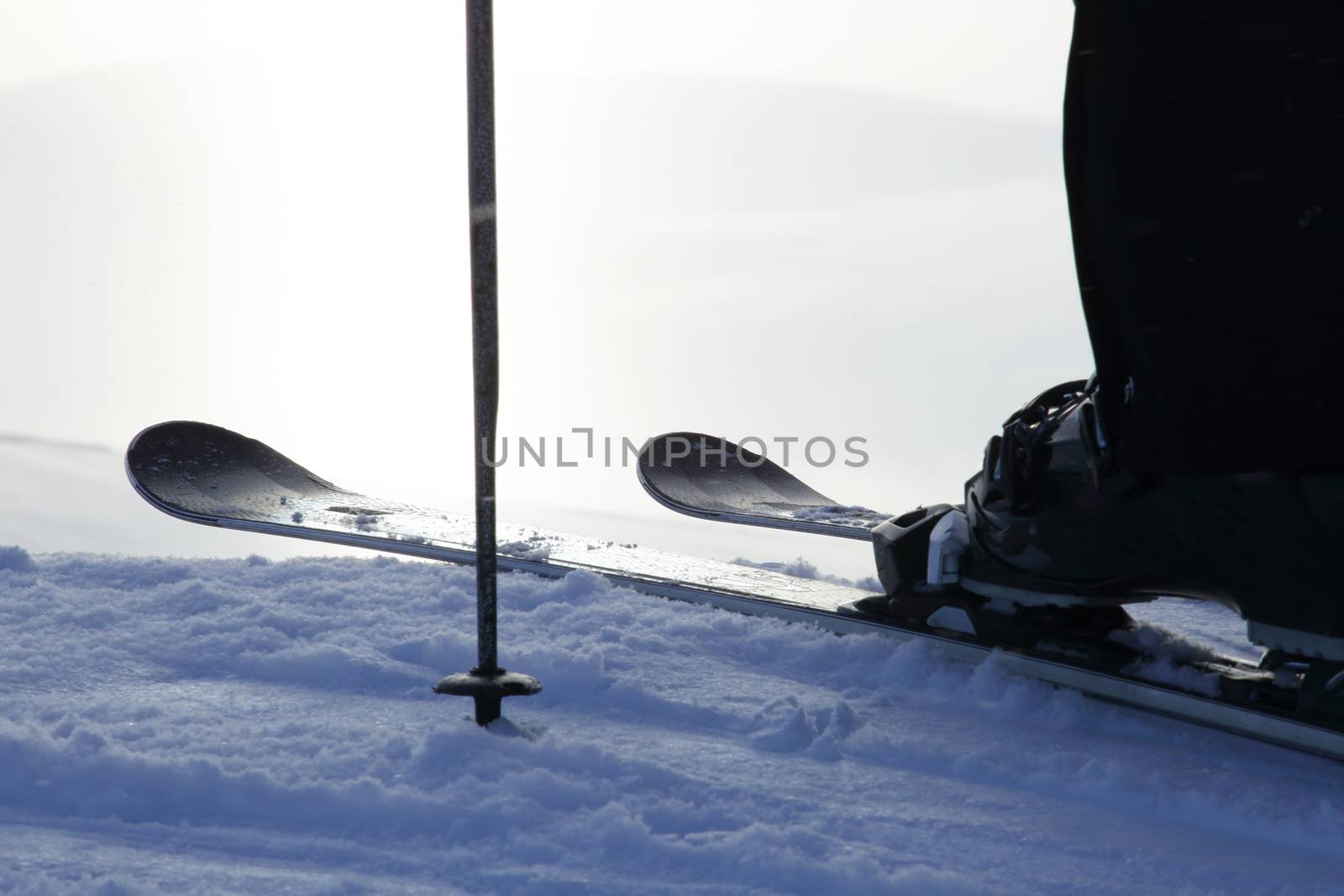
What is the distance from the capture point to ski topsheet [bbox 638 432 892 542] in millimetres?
3695

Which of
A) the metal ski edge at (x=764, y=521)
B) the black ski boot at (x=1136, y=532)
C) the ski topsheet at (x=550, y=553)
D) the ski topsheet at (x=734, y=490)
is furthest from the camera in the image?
the ski topsheet at (x=734, y=490)

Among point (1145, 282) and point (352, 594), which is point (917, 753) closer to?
point (1145, 282)

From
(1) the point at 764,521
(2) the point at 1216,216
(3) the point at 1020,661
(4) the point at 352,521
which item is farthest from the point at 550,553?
(2) the point at 1216,216

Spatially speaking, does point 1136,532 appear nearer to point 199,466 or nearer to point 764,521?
point 764,521

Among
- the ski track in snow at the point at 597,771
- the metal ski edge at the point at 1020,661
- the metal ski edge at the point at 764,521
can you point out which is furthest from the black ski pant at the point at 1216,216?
the metal ski edge at the point at 764,521

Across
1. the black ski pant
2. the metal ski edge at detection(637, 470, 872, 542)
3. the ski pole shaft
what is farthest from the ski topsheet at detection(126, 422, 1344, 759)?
the ski pole shaft

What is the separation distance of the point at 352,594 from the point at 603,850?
1.19m

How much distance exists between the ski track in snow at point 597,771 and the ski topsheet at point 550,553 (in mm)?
47

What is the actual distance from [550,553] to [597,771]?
1.42m

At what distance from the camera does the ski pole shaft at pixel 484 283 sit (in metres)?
1.38

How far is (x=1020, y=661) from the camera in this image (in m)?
1.96

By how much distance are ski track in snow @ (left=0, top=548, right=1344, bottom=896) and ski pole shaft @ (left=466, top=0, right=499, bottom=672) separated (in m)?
0.21

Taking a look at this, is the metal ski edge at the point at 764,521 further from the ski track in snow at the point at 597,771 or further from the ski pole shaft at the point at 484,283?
the ski pole shaft at the point at 484,283

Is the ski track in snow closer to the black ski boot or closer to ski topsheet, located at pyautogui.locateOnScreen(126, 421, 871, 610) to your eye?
the black ski boot
